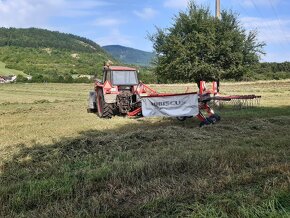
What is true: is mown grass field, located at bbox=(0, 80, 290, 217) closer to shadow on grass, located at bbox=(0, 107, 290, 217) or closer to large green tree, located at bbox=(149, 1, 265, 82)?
shadow on grass, located at bbox=(0, 107, 290, 217)

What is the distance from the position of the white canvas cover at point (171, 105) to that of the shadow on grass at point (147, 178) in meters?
3.66

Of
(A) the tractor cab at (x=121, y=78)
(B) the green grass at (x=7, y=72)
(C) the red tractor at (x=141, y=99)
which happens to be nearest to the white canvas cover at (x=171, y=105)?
(C) the red tractor at (x=141, y=99)

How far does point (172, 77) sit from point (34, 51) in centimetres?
13381

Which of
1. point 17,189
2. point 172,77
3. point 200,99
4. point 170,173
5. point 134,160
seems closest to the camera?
point 17,189

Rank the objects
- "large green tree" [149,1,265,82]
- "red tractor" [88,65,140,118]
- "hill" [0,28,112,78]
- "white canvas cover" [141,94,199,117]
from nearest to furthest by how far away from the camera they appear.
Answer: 1. "white canvas cover" [141,94,199,117]
2. "red tractor" [88,65,140,118]
3. "large green tree" [149,1,265,82]
4. "hill" [0,28,112,78]

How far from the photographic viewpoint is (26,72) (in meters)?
96.1

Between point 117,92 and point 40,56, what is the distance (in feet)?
418

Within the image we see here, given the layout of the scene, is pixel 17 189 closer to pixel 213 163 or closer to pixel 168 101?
pixel 213 163

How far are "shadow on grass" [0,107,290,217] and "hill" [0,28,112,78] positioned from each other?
9116 centimetres

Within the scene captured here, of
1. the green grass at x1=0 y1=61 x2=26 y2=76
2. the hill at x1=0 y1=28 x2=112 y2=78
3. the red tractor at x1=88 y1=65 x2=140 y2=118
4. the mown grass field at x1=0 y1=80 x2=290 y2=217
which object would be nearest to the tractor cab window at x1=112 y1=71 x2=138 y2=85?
the red tractor at x1=88 y1=65 x2=140 y2=118

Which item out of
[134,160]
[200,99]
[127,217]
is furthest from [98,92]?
[127,217]

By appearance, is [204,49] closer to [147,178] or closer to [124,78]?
[124,78]

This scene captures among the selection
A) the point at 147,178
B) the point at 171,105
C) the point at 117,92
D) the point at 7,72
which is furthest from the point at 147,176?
the point at 7,72

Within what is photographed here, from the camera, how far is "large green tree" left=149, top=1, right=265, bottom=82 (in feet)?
66.1
